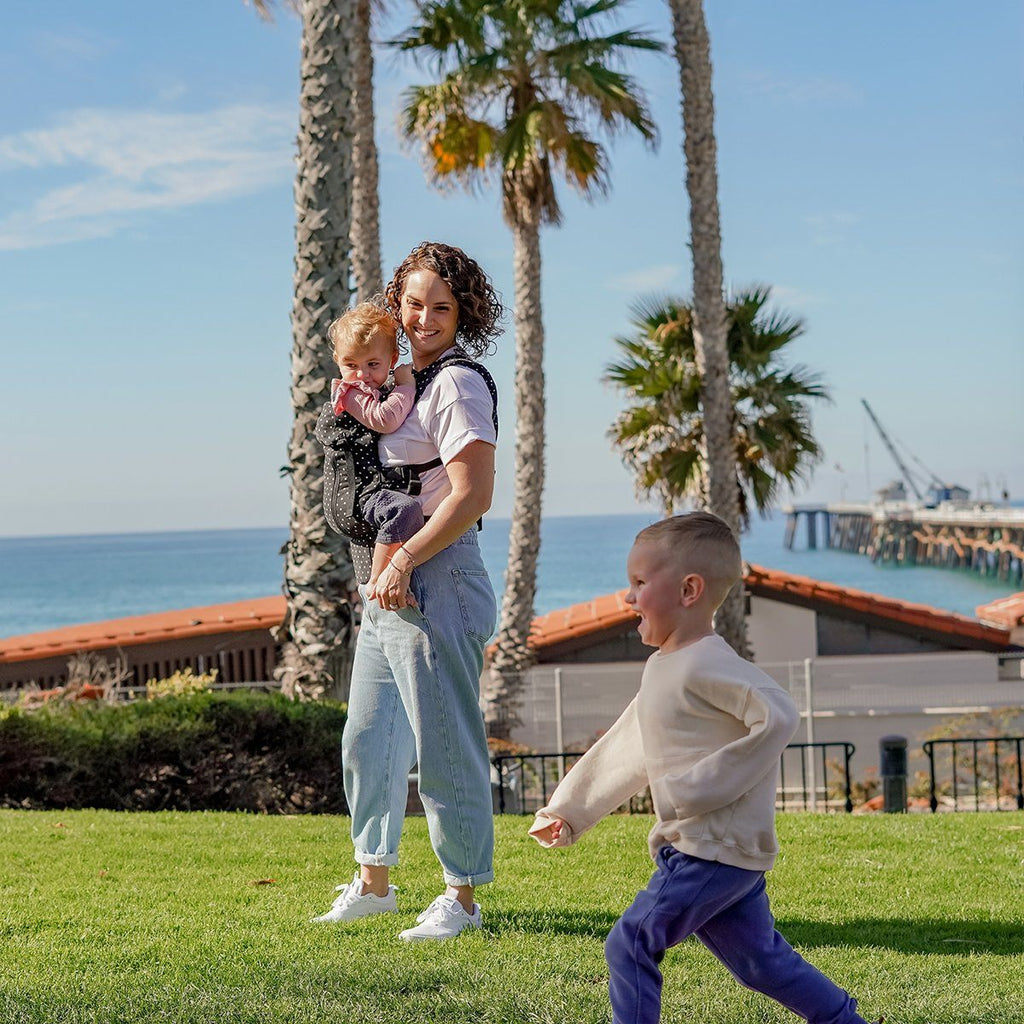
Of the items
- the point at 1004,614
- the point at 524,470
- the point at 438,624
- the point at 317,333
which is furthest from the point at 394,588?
the point at 1004,614

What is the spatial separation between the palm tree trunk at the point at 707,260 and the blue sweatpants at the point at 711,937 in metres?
11.4

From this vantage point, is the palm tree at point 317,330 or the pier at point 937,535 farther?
the pier at point 937,535

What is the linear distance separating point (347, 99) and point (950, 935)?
25.1 feet

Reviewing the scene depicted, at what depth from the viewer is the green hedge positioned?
314 inches

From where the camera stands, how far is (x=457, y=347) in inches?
160

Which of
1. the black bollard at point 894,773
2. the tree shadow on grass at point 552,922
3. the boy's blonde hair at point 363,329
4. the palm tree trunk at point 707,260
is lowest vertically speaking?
the black bollard at point 894,773

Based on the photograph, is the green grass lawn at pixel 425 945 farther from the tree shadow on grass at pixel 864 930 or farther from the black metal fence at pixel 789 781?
the black metal fence at pixel 789 781

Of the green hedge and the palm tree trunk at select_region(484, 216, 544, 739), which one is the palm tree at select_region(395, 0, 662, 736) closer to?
the palm tree trunk at select_region(484, 216, 544, 739)

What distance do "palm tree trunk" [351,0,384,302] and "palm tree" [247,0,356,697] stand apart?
7.37m

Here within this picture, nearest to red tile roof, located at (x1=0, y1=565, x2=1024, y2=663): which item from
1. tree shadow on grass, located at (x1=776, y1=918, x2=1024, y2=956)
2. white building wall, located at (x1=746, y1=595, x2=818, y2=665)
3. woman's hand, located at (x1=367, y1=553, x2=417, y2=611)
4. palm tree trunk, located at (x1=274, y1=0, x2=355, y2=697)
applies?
white building wall, located at (x1=746, y1=595, x2=818, y2=665)

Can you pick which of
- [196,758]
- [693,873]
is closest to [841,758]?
[196,758]

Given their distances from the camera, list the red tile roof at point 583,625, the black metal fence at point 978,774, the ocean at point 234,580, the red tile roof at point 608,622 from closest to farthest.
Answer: the black metal fence at point 978,774, the red tile roof at point 608,622, the red tile roof at point 583,625, the ocean at point 234,580

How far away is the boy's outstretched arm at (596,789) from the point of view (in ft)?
9.20

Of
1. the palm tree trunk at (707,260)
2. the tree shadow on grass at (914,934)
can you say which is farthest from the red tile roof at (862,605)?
the tree shadow on grass at (914,934)
